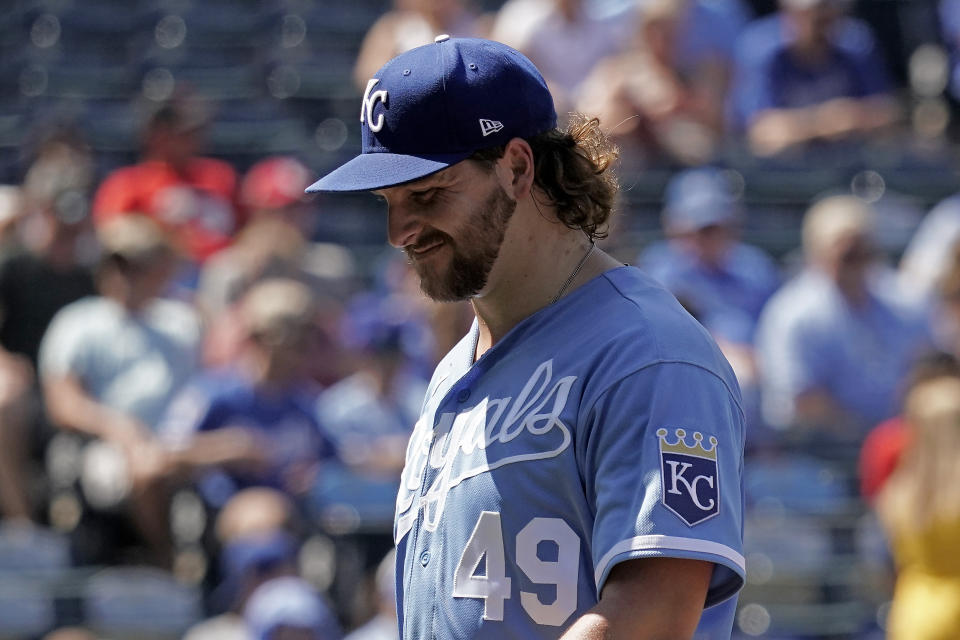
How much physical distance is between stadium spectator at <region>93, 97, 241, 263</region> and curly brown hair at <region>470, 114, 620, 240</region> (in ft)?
18.0

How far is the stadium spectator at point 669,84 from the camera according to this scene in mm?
8219

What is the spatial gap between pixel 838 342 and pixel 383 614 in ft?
8.82

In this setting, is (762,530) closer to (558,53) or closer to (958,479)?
(958,479)

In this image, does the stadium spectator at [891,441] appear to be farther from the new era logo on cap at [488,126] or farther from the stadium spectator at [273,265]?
the new era logo on cap at [488,126]

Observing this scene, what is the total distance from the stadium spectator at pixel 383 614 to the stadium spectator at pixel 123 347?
47.7 inches

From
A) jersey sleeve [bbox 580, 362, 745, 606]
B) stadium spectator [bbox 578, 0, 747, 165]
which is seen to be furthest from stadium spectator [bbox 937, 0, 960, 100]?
jersey sleeve [bbox 580, 362, 745, 606]

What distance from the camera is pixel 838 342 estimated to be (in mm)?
7129

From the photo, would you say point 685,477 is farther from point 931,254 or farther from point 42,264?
point 931,254

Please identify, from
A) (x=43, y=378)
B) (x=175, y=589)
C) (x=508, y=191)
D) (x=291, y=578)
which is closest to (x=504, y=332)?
(x=508, y=191)

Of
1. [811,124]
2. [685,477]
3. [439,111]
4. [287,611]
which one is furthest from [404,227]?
[811,124]

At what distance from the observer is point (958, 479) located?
18.5 feet

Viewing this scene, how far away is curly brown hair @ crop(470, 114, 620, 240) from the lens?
2322 millimetres

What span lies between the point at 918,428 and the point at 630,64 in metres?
3.24

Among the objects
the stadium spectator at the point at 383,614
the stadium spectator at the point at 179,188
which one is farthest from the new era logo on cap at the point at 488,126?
the stadium spectator at the point at 179,188
